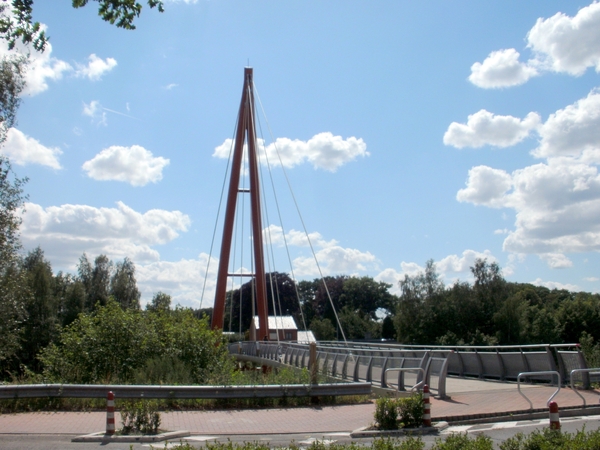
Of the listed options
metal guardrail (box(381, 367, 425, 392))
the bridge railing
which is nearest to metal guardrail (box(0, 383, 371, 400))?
metal guardrail (box(381, 367, 425, 392))

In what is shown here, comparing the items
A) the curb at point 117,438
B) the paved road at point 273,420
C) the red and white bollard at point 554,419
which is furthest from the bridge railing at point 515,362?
the curb at point 117,438

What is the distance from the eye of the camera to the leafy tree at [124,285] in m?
69.1

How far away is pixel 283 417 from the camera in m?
12.0

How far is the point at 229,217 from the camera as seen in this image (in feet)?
115

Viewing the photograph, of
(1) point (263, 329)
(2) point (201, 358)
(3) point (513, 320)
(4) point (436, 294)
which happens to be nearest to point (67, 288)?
(1) point (263, 329)

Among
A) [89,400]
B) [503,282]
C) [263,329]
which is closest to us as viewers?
[89,400]

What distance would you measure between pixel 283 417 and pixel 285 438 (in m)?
2.30

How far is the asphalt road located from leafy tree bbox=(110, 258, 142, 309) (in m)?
60.0

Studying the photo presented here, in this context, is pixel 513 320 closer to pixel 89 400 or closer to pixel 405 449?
pixel 89 400

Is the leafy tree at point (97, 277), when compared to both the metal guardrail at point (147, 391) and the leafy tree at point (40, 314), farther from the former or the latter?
the metal guardrail at point (147, 391)

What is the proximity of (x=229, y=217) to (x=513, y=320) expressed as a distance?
3575cm

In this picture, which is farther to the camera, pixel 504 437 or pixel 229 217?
pixel 229 217

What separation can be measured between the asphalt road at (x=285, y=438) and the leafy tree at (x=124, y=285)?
197 feet

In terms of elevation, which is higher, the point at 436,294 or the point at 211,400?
the point at 436,294
